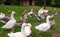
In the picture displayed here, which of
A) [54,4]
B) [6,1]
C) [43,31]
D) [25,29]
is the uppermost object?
[25,29]

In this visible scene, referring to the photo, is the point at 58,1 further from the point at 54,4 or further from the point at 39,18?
the point at 39,18

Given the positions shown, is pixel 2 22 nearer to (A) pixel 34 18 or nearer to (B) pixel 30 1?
(A) pixel 34 18

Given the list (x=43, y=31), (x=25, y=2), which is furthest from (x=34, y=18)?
(x=25, y=2)

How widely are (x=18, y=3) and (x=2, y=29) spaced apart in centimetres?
1291

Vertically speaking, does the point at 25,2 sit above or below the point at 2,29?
below

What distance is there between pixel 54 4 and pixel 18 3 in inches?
218

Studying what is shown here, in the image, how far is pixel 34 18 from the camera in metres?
13.3

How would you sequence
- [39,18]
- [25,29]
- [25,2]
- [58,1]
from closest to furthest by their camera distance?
[25,29]
[39,18]
[25,2]
[58,1]

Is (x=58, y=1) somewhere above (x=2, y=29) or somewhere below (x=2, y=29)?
below

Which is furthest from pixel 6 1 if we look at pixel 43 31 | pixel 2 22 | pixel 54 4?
pixel 43 31

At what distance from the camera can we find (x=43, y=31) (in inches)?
369

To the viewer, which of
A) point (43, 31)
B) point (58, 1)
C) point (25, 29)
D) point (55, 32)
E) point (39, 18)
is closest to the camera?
point (25, 29)

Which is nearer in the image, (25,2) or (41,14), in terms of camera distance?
(41,14)

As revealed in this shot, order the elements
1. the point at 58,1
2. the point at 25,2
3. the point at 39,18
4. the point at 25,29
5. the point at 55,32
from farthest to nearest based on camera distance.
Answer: the point at 58,1 < the point at 25,2 < the point at 39,18 < the point at 55,32 < the point at 25,29
